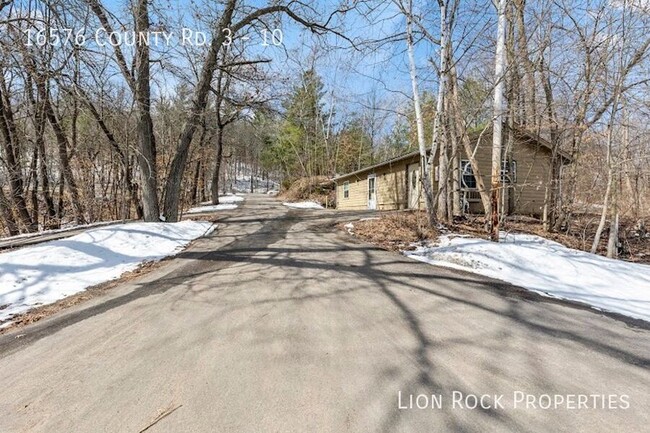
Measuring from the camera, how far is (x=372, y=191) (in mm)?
18297

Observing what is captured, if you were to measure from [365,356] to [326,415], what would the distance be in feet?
2.23

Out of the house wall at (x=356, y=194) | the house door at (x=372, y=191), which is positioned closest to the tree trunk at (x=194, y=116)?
the house door at (x=372, y=191)

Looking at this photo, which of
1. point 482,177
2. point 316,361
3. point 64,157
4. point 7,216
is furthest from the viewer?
point 482,177

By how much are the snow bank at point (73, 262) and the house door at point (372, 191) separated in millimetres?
12332

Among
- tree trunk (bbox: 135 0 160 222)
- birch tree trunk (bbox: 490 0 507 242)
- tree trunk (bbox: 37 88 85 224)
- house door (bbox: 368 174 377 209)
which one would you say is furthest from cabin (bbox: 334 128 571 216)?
tree trunk (bbox: 37 88 85 224)

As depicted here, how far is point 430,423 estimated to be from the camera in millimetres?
1657

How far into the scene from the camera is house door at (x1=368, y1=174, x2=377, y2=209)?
18.0 meters

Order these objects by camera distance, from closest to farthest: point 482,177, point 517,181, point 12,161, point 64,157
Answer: point 12,161 < point 64,157 < point 482,177 < point 517,181

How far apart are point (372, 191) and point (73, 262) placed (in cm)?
1512

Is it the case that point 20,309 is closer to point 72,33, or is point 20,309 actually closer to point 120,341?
point 120,341

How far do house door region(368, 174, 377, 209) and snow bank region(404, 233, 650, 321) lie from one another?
466 inches

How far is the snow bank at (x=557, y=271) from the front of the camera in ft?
12.5

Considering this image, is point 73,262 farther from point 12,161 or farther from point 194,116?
point 12,161

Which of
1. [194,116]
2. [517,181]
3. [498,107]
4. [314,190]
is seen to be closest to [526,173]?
[517,181]
